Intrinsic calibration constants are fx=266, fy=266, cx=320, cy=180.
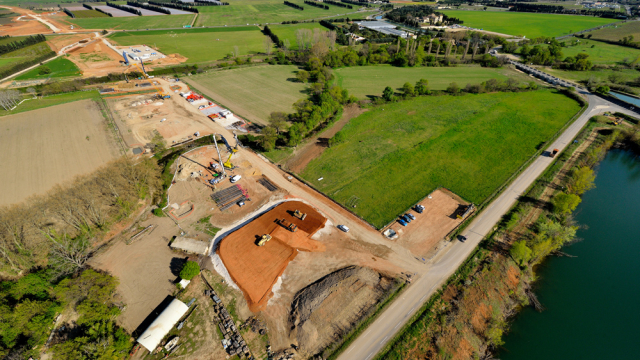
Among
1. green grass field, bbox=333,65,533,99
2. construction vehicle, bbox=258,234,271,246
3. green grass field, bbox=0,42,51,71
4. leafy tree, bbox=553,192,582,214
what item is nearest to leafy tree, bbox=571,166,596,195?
leafy tree, bbox=553,192,582,214

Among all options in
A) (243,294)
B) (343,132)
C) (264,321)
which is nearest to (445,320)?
(264,321)

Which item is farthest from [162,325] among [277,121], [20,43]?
[20,43]

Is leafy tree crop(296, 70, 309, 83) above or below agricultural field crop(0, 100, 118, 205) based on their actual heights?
above

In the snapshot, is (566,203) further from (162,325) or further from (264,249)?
(162,325)

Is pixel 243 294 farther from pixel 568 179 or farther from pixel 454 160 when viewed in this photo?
pixel 568 179

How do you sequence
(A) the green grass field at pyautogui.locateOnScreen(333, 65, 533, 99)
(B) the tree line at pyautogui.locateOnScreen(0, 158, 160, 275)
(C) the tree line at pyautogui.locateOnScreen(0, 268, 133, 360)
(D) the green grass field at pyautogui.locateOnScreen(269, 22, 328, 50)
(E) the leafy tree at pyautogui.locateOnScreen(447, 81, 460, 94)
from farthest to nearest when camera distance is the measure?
1. (D) the green grass field at pyautogui.locateOnScreen(269, 22, 328, 50)
2. (A) the green grass field at pyautogui.locateOnScreen(333, 65, 533, 99)
3. (E) the leafy tree at pyautogui.locateOnScreen(447, 81, 460, 94)
4. (B) the tree line at pyautogui.locateOnScreen(0, 158, 160, 275)
5. (C) the tree line at pyautogui.locateOnScreen(0, 268, 133, 360)

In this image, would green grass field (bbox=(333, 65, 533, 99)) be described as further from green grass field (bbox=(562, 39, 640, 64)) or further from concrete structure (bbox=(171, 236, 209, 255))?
concrete structure (bbox=(171, 236, 209, 255))
